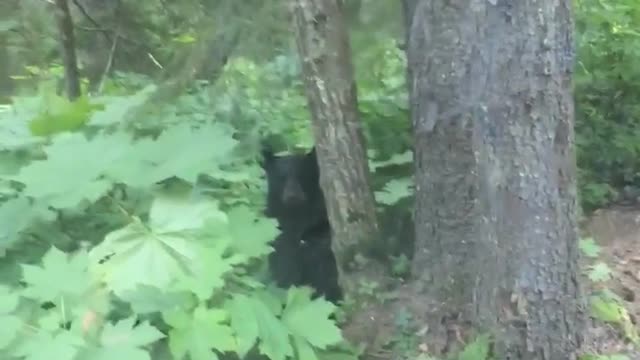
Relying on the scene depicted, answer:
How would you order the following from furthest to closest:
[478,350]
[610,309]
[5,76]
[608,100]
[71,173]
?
[5,76] → [608,100] → [610,309] → [478,350] → [71,173]

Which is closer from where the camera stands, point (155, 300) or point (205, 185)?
point (155, 300)

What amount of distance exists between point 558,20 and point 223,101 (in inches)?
88.2

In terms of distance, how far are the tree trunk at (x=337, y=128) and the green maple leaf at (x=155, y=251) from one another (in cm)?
155

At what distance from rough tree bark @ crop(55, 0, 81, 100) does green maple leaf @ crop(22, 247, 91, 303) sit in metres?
5.10

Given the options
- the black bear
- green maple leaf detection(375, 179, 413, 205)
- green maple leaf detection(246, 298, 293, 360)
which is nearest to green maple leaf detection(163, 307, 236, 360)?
green maple leaf detection(246, 298, 293, 360)

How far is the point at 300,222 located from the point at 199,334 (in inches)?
85.3

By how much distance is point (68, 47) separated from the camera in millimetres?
7820

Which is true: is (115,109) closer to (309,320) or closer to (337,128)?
(337,128)

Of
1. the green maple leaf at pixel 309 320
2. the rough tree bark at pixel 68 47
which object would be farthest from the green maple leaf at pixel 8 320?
the rough tree bark at pixel 68 47

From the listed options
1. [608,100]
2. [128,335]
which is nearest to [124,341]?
[128,335]

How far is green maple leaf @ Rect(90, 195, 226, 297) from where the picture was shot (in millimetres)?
2801

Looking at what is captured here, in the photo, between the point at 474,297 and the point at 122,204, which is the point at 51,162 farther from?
the point at 474,297

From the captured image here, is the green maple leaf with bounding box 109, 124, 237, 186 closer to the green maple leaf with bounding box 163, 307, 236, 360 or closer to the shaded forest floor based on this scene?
the green maple leaf with bounding box 163, 307, 236, 360

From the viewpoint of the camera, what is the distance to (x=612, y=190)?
20.9ft
